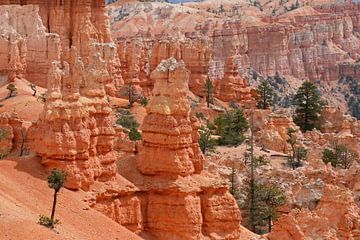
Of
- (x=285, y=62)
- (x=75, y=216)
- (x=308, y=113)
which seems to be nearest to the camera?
(x=75, y=216)

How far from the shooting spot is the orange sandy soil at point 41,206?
23422mm

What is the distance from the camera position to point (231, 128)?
5784 cm

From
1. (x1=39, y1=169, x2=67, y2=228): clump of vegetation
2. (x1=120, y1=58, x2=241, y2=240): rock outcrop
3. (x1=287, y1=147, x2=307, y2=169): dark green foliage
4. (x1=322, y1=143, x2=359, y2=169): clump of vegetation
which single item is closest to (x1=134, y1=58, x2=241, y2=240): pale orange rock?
(x1=120, y1=58, x2=241, y2=240): rock outcrop

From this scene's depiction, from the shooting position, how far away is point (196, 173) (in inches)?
1148

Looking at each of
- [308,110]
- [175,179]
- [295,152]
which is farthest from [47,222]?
[308,110]

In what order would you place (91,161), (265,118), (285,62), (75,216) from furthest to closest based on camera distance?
(285,62) < (265,118) < (91,161) < (75,216)

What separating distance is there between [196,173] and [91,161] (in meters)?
4.09

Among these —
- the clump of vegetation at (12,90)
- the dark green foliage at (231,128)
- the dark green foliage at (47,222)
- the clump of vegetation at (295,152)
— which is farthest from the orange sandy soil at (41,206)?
the dark green foliage at (231,128)

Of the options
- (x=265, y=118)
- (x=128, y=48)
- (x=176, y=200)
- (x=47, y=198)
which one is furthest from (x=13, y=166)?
(x=128, y=48)

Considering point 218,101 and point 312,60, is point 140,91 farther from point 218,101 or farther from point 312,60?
point 312,60

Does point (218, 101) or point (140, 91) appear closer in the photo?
point (140, 91)

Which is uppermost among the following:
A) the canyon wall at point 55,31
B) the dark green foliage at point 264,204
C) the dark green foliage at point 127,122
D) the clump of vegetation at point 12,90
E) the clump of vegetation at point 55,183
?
the canyon wall at point 55,31

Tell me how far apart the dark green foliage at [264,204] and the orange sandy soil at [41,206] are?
43.6 feet

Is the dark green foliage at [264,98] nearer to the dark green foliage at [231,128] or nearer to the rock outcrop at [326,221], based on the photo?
the dark green foliage at [231,128]
